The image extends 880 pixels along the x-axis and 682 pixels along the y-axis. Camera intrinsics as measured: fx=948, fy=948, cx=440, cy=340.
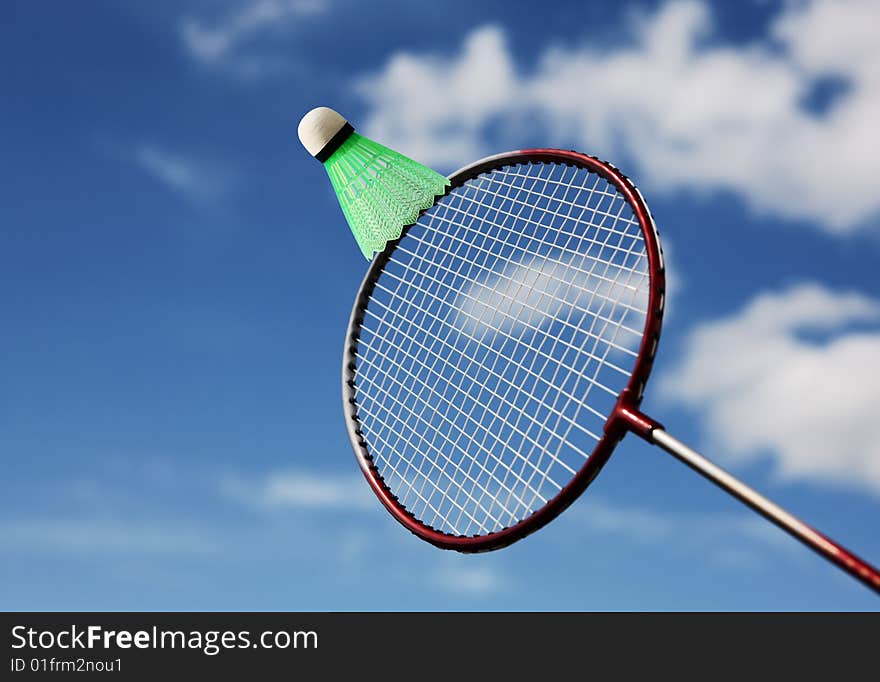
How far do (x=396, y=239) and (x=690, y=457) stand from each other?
2.19 m

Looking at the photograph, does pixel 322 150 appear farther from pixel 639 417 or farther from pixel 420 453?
pixel 639 417

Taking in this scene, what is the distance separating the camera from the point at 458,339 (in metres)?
4.39

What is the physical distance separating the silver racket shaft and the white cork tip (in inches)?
103

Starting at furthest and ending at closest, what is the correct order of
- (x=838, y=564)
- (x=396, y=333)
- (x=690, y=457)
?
(x=396, y=333), (x=690, y=457), (x=838, y=564)

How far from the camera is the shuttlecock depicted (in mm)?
4945

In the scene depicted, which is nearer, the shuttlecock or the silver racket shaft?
the silver racket shaft

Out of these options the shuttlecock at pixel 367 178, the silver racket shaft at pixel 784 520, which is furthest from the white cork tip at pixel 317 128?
the silver racket shaft at pixel 784 520

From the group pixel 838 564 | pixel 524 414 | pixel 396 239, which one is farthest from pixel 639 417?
pixel 396 239

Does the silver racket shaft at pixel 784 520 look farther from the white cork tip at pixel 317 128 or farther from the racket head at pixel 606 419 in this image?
the white cork tip at pixel 317 128

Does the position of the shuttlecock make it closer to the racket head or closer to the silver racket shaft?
the racket head

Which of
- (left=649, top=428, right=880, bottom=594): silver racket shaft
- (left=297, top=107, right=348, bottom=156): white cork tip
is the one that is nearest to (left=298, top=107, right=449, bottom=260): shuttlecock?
(left=297, top=107, right=348, bottom=156): white cork tip

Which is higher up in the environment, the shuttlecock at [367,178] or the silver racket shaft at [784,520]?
the shuttlecock at [367,178]

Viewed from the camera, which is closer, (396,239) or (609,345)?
(609,345)

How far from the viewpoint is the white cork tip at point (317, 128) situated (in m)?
4.95
